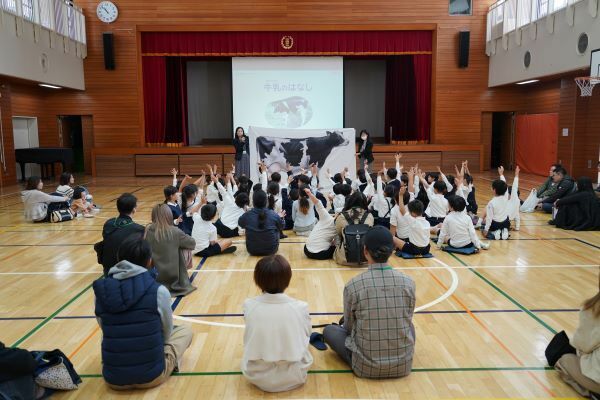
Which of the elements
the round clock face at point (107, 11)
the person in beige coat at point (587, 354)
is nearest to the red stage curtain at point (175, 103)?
the round clock face at point (107, 11)

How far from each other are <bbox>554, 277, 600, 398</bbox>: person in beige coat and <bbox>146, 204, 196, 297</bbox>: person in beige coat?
3.55 metres

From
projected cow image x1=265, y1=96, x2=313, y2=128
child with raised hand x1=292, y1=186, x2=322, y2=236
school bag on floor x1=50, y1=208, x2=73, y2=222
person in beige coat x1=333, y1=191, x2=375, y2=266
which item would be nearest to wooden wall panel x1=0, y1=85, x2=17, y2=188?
school bag on floor x1=50, y1=208, x2=73, y2=222

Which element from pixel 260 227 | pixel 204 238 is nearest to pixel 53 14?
pixel 204 238

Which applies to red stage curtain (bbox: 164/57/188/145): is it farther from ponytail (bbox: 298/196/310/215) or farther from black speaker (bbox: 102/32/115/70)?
ponytail (bbox: 298/196/310/215)

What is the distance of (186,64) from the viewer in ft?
70.4

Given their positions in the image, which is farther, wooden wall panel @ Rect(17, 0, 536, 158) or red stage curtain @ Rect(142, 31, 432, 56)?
red stage curtain @ Rect(142, 31, 432, 56)

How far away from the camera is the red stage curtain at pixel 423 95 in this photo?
64.9 feet

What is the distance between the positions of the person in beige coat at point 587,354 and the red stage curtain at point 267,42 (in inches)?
664

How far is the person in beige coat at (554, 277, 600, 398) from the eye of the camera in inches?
131

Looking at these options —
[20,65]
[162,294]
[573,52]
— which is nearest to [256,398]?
[162,294]

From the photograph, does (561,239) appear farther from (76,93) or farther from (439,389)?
(76,93)

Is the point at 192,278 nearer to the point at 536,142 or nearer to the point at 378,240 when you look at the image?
the point at 378,240

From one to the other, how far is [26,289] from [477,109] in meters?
17.3

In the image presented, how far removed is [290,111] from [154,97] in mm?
5124
